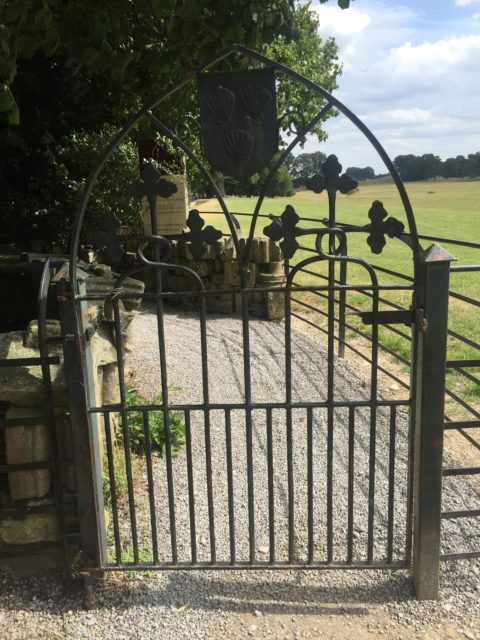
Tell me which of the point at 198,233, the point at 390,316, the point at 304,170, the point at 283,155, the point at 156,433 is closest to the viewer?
the point at 198,233

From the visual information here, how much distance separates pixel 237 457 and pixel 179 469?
1.55 ft

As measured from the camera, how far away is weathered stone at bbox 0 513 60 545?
9.25 feet

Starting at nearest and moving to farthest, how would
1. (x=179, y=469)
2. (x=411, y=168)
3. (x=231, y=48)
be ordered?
(x=231, y=48) < (x=179, y=469) < (x=411, y=168)

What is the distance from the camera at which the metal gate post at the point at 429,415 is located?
2438mm

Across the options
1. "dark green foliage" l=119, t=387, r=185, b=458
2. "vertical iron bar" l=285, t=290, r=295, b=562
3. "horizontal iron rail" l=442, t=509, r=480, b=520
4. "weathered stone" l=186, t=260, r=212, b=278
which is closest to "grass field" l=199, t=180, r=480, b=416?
"vertical iron bar" l=285, t=290, r=295, b=562

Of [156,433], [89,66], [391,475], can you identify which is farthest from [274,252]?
[391,475]

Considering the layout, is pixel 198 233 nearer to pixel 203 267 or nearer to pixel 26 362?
pixel 26 362

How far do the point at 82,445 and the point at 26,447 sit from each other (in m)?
0.34

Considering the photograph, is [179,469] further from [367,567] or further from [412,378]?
[412,378]

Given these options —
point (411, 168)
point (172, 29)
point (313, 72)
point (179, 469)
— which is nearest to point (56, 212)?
point (172, 29)

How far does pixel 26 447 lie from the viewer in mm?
2738

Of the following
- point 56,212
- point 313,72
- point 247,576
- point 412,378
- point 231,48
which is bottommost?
point 247,576

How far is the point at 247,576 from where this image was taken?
2.93 meters

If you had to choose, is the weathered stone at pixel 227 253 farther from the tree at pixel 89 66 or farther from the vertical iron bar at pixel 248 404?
the vertical iron bar at pixel 248 404
